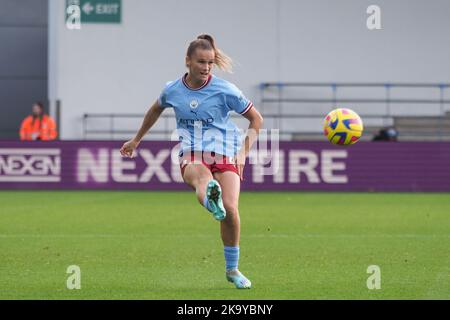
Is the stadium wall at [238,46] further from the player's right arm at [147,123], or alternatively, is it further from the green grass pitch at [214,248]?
the player's right arm at [147,123]

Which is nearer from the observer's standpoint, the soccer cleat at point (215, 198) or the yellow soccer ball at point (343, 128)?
the soccer cleat at point (215, 198)

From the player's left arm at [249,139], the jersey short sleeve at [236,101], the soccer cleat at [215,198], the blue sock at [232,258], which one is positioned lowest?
the blue sock at [232,258]

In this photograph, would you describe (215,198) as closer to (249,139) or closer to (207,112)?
(249,139)

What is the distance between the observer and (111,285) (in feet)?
30.7

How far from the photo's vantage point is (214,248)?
497 inches

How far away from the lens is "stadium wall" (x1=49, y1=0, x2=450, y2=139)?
3059 cm

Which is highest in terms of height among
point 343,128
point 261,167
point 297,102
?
point 297,102

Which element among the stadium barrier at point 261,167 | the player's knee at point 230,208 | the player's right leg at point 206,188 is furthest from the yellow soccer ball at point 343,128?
the stadium barrier at point 261,167

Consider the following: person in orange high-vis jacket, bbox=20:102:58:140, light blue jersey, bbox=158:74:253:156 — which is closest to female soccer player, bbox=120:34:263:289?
light blue jersey, bbox=158:74:253:156

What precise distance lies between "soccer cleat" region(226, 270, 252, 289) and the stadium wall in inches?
843

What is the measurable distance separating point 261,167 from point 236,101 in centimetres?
1496

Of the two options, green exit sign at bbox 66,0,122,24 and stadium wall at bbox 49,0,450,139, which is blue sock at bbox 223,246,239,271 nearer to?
stadium wall at bbox 49,0,450,139

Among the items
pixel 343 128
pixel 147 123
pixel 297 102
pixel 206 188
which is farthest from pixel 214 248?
pixel 297 102

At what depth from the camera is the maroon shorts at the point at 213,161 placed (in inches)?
369
